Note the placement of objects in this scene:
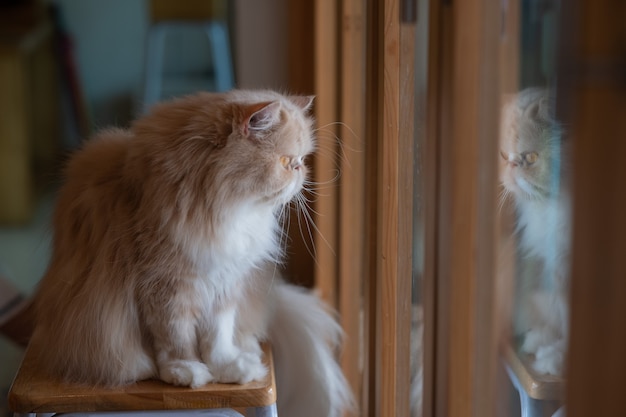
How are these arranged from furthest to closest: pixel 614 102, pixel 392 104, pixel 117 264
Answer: pixel 117 264
pixel 392 104
pixel 614 102

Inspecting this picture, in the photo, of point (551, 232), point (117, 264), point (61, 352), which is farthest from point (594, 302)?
point (61, 352)

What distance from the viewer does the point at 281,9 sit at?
246 centimetres

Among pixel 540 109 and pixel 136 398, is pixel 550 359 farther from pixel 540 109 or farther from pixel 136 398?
pixel 136 398

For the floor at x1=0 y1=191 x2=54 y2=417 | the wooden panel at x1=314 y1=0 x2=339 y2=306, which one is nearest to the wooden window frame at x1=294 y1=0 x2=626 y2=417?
the wooden panel at x1=314 y1=0 x2=339 y2=306

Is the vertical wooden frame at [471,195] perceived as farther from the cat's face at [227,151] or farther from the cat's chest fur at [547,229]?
the cat's face at [227,151]

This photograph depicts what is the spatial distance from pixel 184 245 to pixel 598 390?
0.83 metres

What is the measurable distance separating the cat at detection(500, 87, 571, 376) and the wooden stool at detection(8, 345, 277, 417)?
25.6 inches

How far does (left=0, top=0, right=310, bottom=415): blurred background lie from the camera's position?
13.4 ft

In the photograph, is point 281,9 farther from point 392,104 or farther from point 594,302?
point 594,302

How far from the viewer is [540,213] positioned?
0.70 m

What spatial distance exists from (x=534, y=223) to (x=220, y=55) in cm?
417

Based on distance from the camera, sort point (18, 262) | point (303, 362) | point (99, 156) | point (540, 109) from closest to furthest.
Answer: point (540, 109)
point (99, 156)
point (303, 362)
point (18, 262)

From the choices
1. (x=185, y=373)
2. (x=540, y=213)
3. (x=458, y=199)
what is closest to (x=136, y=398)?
(x=185, y=373)

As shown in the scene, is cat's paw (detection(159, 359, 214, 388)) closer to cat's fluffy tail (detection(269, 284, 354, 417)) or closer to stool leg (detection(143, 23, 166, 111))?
cat's fluffy tail (detection(269, 284, 354, 417))
